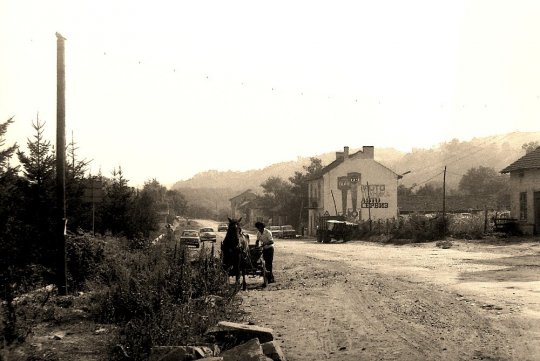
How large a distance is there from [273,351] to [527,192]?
35.3 meters

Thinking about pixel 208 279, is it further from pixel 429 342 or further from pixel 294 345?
pixel 429 342

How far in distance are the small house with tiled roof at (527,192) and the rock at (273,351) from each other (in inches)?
1339

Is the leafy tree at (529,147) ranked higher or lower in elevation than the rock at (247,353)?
higher

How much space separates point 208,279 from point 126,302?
7.46 ft

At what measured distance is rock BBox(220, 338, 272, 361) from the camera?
22.1 feet

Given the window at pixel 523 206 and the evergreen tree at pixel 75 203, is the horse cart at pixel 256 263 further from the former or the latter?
the window at pixel 523 206

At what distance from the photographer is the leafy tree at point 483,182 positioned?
9681 cm

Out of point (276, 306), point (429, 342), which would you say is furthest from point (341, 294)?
point (429, 342)

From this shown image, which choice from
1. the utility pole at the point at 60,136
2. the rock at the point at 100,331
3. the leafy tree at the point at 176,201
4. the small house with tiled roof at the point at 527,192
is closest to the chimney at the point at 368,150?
the small house with tiled roof at the point at 527,192

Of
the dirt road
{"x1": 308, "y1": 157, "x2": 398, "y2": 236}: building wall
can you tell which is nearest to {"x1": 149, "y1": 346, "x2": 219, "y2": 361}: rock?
the dirt road

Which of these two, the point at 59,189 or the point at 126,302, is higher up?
the point at 59,189

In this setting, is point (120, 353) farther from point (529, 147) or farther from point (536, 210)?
point (529, 147)

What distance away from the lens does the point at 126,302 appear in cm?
1007

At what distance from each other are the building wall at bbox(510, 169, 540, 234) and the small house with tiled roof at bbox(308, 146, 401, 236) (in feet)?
78.3
